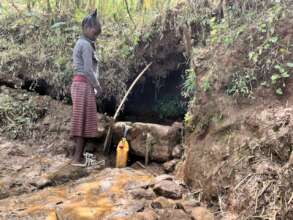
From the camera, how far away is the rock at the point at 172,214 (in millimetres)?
3238

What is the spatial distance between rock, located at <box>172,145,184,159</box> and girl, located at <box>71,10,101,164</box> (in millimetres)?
987

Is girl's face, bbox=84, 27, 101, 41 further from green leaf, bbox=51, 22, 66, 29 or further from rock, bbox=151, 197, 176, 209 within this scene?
rock, bbox=151, 197, 176, 209

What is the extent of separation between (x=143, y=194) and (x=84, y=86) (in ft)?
5.46

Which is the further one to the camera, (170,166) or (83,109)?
(83,109)

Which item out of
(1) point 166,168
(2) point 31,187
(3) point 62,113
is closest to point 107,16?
(3) point 62,113

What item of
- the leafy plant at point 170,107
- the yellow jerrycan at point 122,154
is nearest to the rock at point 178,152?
the yellow jerrycan at point 122,154

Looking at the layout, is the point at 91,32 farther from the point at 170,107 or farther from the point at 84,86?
the point at 170,107

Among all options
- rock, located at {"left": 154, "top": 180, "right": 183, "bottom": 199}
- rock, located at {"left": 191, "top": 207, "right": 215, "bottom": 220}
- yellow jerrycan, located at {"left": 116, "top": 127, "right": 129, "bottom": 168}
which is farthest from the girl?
rock, located at {"left": 191, "top": 207, "right": 215, "bottom": 220}

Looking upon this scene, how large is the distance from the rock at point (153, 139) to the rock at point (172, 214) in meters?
1.64

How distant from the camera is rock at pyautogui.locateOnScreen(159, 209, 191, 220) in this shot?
324cm

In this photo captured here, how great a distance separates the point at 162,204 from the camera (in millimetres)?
3475

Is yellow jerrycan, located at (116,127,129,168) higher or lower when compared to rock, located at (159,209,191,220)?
higher

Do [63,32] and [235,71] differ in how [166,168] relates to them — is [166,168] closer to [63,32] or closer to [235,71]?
[235,71]

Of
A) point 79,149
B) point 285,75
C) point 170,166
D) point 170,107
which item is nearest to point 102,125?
point 79,149
